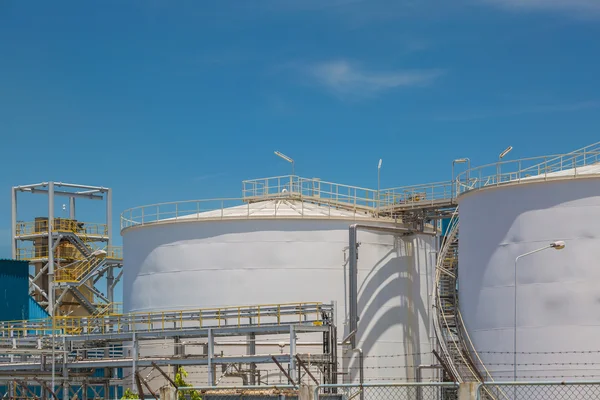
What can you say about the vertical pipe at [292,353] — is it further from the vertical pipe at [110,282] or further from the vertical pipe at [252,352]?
the vertical pipe at [110,282]

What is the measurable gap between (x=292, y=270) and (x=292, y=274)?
0.58ft

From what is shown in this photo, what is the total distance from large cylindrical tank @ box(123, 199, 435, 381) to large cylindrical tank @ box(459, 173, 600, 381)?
247 inches

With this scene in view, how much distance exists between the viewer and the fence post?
1361 cm

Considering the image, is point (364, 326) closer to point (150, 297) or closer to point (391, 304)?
point (391, 304)

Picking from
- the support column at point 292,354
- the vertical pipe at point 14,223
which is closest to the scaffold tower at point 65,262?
the vertical pipe at point 14,223

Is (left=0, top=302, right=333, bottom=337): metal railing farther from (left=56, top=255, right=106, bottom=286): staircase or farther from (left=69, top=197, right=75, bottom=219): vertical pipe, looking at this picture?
(left=69, top=197, right=75, bottom=219): vertical pipe

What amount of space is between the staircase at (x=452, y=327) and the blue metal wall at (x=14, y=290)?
2607 cm

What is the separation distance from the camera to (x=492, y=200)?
36.7 m

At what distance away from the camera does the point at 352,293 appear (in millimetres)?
41031

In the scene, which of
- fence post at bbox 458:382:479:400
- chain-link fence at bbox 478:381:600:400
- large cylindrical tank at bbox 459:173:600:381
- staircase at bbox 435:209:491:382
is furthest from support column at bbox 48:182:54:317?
fence post at bbox 458:382:479:400

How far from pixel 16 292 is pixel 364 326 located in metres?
23.6

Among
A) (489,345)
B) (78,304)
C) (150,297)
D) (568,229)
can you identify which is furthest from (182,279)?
(78,304)

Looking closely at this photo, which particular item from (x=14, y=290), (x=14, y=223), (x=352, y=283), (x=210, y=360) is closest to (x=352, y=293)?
(x=352, y=283)

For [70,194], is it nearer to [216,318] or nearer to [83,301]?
[83,301]
